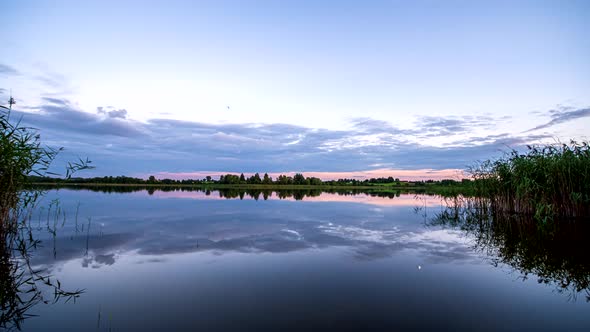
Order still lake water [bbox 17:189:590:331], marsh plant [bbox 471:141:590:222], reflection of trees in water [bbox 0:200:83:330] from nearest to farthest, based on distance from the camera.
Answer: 1. still lake water [bbox 17:189:590:331]
2. reflection of trees in water [bbox 0:200:83:330]
3. marsh plant [bbox 471:141:590:222]

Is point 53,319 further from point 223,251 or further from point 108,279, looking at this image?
point 223,251

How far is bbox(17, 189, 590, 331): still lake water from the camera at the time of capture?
11.6 ft

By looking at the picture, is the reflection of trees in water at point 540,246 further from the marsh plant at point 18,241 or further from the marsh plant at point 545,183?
the marsh plant at point 18,241

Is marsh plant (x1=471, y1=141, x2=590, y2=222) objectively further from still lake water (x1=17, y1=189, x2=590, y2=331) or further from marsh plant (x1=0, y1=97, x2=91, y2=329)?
marsh plant (x1=0, y1=97, x2=91, y2=329)

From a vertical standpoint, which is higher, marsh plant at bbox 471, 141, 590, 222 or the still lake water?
marsh plant at bbox 471, 141, 590, 222

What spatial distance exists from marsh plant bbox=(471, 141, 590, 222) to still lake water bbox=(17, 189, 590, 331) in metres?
5.59

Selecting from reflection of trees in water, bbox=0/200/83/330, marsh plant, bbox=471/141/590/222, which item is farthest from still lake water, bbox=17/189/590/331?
marsh plant, bbox=471/141/590/222

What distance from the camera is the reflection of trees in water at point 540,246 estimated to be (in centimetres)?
514

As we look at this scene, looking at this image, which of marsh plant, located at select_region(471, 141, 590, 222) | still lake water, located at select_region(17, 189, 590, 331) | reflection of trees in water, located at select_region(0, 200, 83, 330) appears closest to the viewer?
still lake water, located at select_region(17, 189, 590, 331)

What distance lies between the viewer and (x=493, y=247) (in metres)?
7.69

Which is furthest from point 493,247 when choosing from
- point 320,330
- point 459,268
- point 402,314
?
point 320,330

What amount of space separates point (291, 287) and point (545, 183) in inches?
472

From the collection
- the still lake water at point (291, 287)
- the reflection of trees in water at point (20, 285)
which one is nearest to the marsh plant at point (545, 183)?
the still lake water at point (291, 287)

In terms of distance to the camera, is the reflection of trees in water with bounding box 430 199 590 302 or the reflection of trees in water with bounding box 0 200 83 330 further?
the reflection of trees in water with bounding box 430 199 590 302
